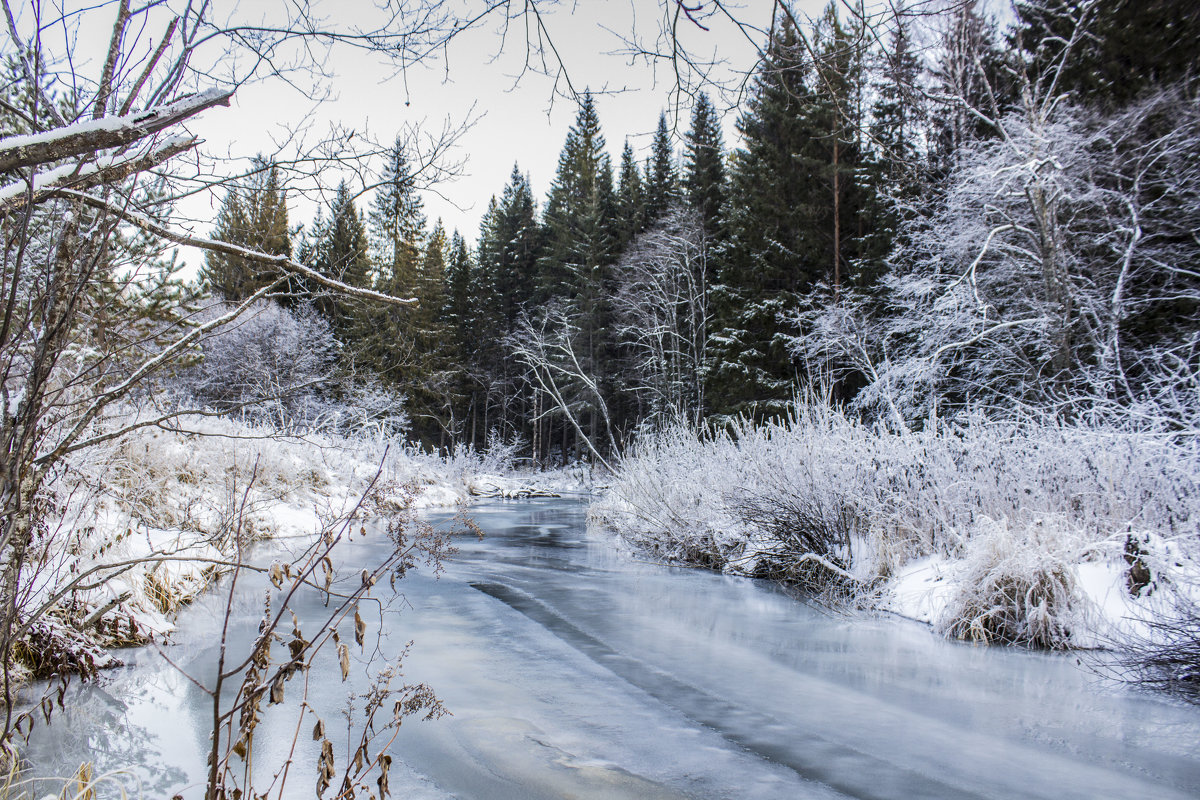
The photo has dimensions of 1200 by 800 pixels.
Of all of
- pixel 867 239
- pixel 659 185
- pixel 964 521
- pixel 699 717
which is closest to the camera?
pixel 699 717

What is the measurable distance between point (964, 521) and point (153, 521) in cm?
832

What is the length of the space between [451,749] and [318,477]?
11.6 meters

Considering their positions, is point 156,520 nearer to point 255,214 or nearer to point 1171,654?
point 255,214

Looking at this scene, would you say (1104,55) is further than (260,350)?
No

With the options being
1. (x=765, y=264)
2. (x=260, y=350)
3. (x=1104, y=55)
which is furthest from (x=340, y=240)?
(x=260, y=350)

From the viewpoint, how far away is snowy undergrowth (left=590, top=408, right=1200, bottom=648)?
5.76 meters

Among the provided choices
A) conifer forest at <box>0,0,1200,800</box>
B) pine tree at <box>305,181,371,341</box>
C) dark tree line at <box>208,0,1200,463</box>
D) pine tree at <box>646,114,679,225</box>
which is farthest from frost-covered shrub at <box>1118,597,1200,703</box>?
pine tree at <box>646,114,679,225</box>

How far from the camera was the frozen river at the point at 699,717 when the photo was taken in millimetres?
3477

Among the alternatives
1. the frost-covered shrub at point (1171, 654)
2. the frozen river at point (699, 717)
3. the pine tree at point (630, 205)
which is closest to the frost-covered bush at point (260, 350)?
the pine tree at point (630, 205)

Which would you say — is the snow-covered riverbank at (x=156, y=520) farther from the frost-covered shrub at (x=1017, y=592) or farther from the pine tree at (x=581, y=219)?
the pine tree at (x=581, y=219)

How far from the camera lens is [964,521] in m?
7.34

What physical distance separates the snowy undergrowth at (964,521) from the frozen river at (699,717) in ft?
1.74

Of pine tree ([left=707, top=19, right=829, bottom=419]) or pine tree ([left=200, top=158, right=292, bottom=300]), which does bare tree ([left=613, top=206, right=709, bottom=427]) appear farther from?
pine tree ([left=200, top=158, right=292, bottom=300])

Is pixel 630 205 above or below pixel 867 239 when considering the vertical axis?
above
